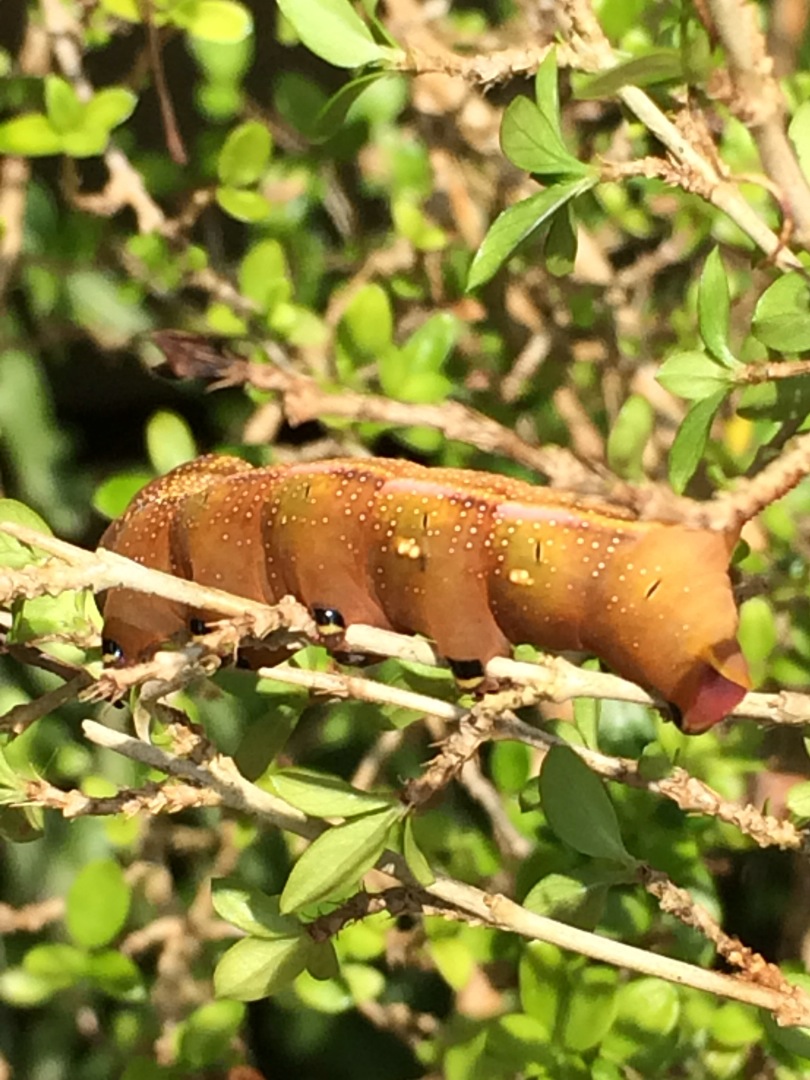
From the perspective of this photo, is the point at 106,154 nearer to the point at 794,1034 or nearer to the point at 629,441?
the point at 629,441

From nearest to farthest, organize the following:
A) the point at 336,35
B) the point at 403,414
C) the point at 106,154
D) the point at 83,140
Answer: the point at 403,414
the point at 336,35
the point at 83,140
the point at 106,154

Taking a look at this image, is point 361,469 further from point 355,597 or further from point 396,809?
point 396,809

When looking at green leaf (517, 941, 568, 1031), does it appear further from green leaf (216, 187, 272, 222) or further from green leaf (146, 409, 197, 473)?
green leaf (216, 187, 272, 222)

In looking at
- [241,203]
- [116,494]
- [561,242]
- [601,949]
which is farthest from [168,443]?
[601,949]

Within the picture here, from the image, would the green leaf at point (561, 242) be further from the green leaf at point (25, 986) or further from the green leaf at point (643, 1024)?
the green leaf at point (25, 986)

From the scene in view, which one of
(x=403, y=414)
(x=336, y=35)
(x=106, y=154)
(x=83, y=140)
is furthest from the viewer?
(x=106, y=154)

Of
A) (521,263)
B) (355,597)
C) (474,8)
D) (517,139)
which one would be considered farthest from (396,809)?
(474,8)

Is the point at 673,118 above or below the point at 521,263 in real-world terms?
above
